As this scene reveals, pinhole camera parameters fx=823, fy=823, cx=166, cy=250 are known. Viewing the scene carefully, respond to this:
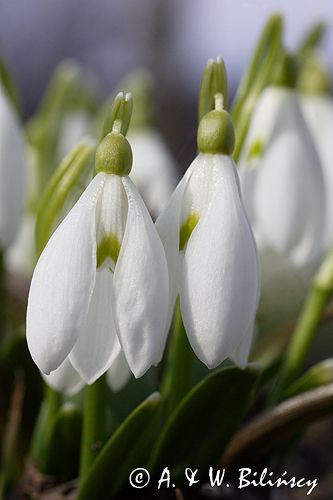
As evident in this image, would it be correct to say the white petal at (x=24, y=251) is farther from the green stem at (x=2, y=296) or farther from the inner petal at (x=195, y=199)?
the inner petal at (x=195, y=199)

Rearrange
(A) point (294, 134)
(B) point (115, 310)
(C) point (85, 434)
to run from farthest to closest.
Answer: (A) point (294, 134) → (C) point (85, 434) → (B) point (115, 310)

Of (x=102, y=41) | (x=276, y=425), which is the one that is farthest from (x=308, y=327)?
(x=102, y=41)

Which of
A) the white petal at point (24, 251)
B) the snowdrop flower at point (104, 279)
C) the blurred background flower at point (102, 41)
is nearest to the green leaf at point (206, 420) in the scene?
the snowdrop flower at point (104, 279)

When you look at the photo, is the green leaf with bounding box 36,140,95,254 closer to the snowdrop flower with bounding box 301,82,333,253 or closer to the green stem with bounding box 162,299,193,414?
the green stem with bounding box 162,299,193,414

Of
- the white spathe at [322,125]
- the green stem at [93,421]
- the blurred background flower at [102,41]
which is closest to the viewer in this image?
the green stem at [93,421]

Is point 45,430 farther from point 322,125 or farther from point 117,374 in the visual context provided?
point 322,125

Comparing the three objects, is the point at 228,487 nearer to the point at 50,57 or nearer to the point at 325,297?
the point at 325,297

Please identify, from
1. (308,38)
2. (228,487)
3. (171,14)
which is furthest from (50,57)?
(228,487)
